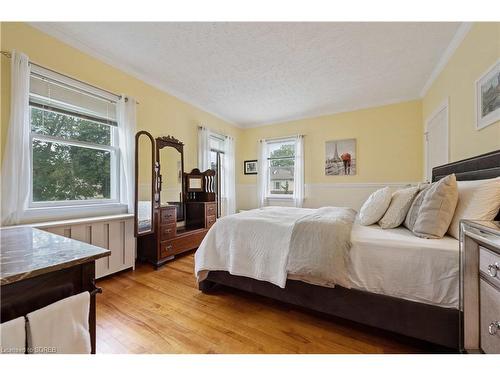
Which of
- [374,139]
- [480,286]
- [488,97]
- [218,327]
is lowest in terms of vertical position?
[218,327]

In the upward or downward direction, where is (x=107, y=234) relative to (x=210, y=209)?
downward

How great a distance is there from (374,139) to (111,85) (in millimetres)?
4286

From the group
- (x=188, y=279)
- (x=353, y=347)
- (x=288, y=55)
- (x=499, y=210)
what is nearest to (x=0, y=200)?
(x=188, y=279)

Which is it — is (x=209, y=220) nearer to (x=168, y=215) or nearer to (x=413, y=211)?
(x=168, y=215)

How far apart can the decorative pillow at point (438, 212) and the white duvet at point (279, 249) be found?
0.45m

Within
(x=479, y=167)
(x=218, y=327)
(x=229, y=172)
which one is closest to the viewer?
(x=218, y=327)

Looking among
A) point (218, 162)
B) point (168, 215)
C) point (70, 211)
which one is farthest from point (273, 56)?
point (70, 211)

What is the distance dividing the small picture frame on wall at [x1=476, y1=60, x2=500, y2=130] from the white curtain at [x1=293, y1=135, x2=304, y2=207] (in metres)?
2.82

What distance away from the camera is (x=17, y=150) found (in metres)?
1.83

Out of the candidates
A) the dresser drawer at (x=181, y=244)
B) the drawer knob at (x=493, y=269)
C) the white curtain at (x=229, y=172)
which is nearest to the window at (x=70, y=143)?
the dresser drawer at (x=181, y=244)

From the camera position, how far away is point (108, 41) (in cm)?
226

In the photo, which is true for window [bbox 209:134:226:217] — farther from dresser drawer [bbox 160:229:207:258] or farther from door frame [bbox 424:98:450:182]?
door frame [bbox 424:98:450:182]

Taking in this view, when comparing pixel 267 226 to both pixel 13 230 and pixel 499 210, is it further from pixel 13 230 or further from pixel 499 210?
pixel 13 230

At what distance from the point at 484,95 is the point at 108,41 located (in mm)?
3628
